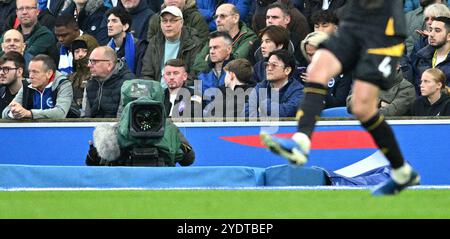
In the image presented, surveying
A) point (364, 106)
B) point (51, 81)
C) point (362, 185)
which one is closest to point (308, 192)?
point (362, 185)

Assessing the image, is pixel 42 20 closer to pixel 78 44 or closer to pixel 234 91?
pixel 78 44

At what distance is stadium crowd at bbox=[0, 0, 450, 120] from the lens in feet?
52.7

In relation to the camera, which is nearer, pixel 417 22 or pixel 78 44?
pixel 417 22

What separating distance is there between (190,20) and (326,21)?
213cm

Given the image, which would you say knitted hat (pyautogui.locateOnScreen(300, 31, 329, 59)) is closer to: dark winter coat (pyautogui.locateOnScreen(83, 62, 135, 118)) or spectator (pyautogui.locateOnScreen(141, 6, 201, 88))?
spectator (pyautogui.locateOnScreen(141, 6, 201, 88))

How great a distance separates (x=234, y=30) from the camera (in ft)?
57.4

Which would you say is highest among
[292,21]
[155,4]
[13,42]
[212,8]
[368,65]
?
[155,4]

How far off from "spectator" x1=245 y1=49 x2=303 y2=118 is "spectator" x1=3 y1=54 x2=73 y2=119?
8.20ft

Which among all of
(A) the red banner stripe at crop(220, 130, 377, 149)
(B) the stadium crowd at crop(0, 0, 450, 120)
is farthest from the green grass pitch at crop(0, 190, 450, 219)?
(B) the stadium crowd at crop(0, 0, 450, 120)

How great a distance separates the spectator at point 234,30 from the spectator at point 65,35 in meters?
2.17

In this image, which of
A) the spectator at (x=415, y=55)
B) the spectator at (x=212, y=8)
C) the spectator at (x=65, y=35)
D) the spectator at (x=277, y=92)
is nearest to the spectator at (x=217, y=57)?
the spectator at (x=277, y=92)

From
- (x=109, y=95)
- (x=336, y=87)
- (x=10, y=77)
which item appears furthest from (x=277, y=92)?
(x=10, y=77)

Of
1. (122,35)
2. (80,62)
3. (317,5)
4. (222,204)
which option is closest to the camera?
(222,204)

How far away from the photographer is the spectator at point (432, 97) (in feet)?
51.5
